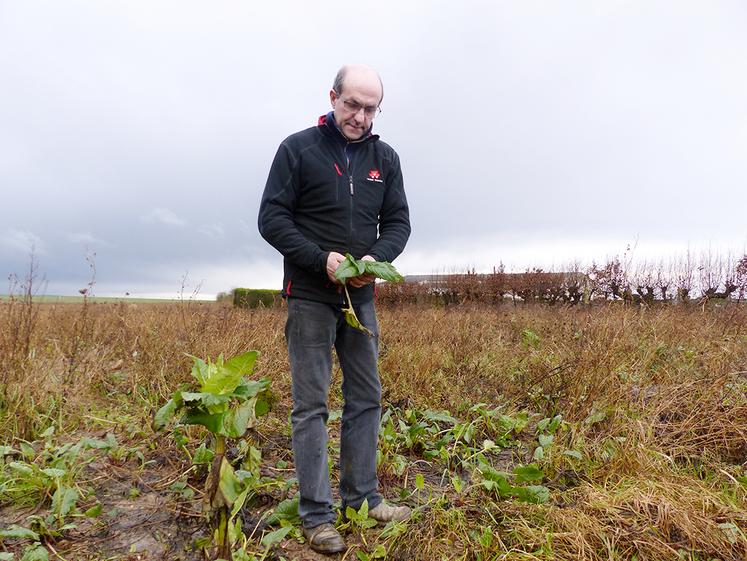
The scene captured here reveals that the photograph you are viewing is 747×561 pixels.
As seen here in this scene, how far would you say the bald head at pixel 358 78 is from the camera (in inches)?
91.7

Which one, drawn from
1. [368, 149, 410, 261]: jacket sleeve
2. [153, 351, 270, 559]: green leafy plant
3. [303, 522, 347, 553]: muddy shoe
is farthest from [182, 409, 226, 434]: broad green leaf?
[368, 149, 410, 261]: jacket sleeve

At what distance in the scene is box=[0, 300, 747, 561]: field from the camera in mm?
2305

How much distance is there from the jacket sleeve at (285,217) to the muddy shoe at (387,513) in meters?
1.19

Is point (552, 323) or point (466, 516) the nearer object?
point (466, 516)

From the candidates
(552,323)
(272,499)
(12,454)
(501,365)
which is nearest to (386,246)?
(272,499)

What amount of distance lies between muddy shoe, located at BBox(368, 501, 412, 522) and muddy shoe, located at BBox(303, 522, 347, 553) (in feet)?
0.79

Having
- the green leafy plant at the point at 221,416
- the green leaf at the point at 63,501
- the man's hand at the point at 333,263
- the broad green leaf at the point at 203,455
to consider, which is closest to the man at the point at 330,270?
the man's hand at the point at 333,263

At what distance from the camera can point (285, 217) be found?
2357 millimetres

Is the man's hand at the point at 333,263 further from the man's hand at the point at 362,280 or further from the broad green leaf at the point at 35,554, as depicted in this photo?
the broad green leaf at the point at 35,554

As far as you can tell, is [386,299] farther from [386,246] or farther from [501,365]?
[386,246]

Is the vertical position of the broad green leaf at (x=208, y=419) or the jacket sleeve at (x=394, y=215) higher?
the jacket sleeve at (x=394, y=215)

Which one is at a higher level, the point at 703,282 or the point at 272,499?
the point at 703,282

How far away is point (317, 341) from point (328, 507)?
2.48ft

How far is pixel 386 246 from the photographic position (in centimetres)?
254
